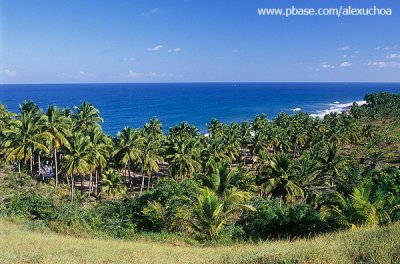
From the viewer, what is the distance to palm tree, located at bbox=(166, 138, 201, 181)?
150 ft

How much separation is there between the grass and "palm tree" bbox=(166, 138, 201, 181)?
83.2 feet

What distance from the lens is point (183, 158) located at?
45594 mm

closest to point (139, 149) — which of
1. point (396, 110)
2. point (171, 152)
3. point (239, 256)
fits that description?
point (171, 152)

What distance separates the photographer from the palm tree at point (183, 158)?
45.8m

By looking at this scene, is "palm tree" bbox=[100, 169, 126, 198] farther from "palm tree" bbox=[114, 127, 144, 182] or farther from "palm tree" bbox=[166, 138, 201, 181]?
"palm tree" bbox=[166, 138, 201, 181]

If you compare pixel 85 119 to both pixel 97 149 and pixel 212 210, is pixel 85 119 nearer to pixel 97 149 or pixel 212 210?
pixel 97 149

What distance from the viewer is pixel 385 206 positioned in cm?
2189

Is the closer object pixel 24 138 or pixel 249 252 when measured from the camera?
pixel 249 252

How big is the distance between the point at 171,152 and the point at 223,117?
120688mm

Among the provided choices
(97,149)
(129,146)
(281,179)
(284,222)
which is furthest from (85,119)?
(284,222)

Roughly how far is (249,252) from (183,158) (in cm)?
3255

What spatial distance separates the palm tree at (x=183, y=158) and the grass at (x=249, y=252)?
25.4 meters

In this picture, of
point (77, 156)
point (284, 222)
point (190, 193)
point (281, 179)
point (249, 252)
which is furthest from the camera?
point (77, 156)

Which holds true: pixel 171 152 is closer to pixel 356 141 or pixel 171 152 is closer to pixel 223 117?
pixel 356 141
